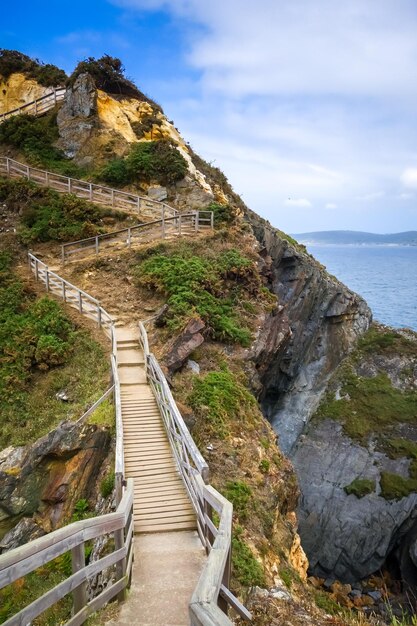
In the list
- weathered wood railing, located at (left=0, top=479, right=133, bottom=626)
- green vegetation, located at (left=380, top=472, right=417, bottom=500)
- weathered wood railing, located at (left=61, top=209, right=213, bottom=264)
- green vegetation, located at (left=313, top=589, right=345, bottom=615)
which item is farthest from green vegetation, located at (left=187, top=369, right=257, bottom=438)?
green vegetation, located at (left=380, top=472, right=417, bottom=500)

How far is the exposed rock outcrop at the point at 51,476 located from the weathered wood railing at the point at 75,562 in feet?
14.2

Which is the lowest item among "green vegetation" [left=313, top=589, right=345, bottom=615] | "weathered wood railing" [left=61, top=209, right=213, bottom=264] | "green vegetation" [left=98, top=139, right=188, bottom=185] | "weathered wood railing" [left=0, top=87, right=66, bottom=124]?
"green vegetation" [left=313, top=589, right=345, bottom=615]

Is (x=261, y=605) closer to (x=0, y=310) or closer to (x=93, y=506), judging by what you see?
(x=93, y=506)

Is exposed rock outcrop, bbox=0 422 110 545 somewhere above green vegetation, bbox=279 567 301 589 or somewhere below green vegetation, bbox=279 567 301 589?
above

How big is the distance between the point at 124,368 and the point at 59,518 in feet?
16.4

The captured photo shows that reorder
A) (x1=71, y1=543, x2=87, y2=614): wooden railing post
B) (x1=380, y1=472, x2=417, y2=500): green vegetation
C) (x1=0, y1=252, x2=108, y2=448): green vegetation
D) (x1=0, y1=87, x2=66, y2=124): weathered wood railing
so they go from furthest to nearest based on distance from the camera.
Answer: (x1=0, y1=87, x2=66, y2=124): weathered wood railing → (x1=380, y1=472, x2=417, y2=500): green vegetation → (x1=0, y1=252, x2=108, y2=448): green vegetation → (x1=71, y1=543, x2=87, y2=614): wooden railing post

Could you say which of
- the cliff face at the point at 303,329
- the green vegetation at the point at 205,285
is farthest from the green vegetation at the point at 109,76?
the green vegetation at the point at 205,285

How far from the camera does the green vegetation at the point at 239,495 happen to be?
945cm

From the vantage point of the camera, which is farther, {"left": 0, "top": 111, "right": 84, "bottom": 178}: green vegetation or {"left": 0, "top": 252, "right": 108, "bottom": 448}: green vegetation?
{"left": 0, "top": 111, "right": 84, "bottom": 178}: green vegetation

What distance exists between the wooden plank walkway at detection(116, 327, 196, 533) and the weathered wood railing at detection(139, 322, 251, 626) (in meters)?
0.24

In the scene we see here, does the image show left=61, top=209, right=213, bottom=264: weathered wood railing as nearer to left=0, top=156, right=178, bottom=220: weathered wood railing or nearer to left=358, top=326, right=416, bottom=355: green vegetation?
left=0, top=156, right=178, bottom=220: weathered wood railing

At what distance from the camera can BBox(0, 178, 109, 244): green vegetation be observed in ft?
78.5

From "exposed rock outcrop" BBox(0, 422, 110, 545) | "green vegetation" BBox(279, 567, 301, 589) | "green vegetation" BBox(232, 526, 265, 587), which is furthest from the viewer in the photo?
Result: "exposed rock outcrop" BBox(0, 422, 110, 545)

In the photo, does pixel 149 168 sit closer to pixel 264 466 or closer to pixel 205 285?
pixel 205 285
